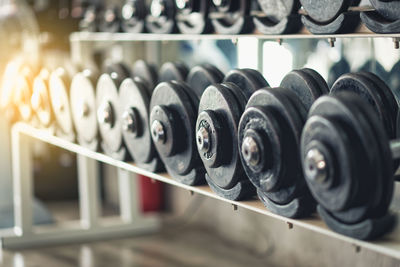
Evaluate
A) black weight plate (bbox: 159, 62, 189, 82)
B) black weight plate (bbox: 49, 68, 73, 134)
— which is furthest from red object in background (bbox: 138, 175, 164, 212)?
black weight plate (bbox: 159, 62, 189, 82)

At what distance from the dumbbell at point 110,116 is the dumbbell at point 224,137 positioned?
25.8 inches

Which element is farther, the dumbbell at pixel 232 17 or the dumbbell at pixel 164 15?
the dumbbell at pixel 164 15

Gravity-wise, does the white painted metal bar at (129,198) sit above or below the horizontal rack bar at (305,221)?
below

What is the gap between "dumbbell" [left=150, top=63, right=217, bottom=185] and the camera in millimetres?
1918

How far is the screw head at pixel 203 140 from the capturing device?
1712 millimetres

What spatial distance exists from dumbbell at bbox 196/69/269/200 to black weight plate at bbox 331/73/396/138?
10.7 inches

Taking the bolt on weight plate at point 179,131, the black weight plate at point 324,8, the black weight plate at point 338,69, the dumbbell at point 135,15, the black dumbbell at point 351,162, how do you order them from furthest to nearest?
the dumbbell at point 135,15, the black weight plate at point 338,69, the bolt on weight plate at point 179,131, the black weight plate at point 324,8, the black dumbbell at point 351,162

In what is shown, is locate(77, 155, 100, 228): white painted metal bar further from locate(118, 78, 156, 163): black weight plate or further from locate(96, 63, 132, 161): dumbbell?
locate(118, 78, 156, 163): black weight plate

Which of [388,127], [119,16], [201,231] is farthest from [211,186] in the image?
[201,231]

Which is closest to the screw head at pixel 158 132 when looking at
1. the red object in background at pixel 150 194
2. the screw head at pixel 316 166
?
the screw head at pixel 316 166

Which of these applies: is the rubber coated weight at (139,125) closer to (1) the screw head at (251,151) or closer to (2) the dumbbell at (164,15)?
(2) the dumbbell at (164,15)

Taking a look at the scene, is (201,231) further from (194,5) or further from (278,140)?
(278,140)

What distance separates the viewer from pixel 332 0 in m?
1.52

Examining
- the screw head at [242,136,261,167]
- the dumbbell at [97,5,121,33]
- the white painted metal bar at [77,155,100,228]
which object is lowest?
the white painted metal bar at [77,155,100,228]
